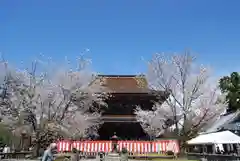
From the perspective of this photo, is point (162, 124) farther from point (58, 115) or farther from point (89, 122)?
point (58, 115)

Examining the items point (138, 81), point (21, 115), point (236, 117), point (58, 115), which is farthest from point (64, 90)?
point (236, 117)

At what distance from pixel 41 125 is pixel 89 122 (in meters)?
6.13

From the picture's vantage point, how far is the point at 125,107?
115 ft

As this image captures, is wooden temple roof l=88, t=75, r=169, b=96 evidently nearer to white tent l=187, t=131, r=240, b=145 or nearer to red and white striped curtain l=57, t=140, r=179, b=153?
red and white striped curtain l=57, t=140, r=179, b=153

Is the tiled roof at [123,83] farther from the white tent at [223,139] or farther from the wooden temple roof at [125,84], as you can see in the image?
the white tent at [223,139]

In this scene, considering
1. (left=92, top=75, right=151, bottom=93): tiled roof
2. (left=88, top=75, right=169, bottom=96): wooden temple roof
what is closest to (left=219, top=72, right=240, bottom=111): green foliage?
(left=88, top=75, right=169, bottom=96): wooden temple roof

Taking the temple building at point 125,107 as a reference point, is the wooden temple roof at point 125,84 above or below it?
above

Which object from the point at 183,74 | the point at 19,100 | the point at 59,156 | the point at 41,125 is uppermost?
the point at 183,74

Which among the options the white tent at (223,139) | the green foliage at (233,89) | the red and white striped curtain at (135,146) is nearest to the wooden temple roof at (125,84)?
the red and white striped curtain at (135,146)

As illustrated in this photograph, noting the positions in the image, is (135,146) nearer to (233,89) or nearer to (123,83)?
(123,83)

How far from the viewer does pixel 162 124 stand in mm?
34250

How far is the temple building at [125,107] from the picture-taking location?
111ft

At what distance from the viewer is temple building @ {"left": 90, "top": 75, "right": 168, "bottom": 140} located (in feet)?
111

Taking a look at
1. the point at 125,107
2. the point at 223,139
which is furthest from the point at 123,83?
the point at 223,139
